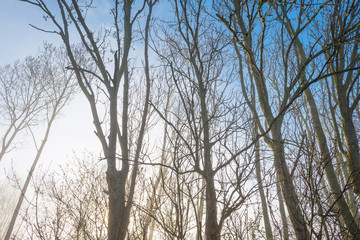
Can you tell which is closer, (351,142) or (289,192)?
(289,192)

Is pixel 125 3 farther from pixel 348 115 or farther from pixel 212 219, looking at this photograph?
pixel 348 115

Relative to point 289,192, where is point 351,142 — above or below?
above

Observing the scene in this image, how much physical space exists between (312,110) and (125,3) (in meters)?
3.63

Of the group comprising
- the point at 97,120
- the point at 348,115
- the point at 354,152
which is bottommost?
the point at 97,120

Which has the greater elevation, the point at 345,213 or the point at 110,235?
the point at 345,213

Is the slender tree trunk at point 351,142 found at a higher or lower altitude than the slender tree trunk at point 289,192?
higher

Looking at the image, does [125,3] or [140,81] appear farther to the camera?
[140,81]

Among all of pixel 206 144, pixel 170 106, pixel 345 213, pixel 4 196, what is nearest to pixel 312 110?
pixel 345 213

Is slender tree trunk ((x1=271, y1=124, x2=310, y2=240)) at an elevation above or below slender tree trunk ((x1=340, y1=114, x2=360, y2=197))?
below

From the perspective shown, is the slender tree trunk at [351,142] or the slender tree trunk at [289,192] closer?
the slender tree trunk at [289,192]

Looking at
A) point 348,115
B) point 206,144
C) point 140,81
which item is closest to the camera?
point 206,144

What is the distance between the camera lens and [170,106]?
27.9ft

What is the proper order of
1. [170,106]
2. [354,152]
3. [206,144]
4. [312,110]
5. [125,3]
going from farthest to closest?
[170,106]
[312,110]
[354,152]
[125,3]
[206,144]

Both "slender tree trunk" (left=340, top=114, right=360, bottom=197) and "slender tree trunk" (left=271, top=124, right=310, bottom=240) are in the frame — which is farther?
"slender tree trunk" (left=340, top=114, right=360, bottom=197)
